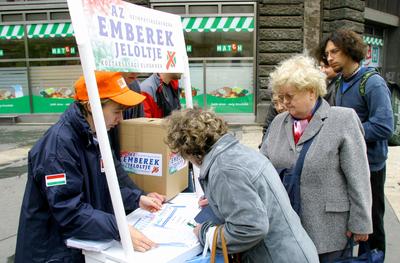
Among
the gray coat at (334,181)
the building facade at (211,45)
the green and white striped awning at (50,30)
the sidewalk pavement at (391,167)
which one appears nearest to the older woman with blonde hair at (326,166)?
the gray coat at (334,181)

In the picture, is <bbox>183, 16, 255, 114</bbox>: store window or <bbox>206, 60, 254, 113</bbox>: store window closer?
<bbox>183, 16, 255, 114</bbox>: store window

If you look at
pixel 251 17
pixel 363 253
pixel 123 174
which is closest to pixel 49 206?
pixel 123 174

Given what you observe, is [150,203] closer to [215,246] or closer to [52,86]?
[215,246]

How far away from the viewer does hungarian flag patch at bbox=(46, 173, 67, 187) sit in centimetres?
153

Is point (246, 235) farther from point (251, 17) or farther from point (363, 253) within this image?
point (251, 17)

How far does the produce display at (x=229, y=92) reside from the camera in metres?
9.71

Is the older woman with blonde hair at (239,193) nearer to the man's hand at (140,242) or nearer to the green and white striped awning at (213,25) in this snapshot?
the man's hand at (140,242)

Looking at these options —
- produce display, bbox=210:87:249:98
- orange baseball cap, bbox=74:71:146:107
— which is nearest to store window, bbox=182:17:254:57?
produce display, bbox=210:87:249:98

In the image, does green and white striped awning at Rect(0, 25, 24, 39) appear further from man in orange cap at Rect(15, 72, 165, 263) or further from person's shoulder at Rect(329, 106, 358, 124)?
person's shoulder at Rect(329, 106, 358, 124)

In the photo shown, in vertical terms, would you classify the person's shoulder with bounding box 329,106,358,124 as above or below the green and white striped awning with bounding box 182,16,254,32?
below

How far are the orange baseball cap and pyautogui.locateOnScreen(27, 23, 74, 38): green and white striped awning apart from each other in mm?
9106

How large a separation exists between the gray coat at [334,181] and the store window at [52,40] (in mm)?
9290

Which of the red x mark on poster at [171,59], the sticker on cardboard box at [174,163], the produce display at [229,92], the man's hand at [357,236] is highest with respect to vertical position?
the red x mark on poster at [171,59]

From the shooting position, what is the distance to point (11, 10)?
1027 cm
